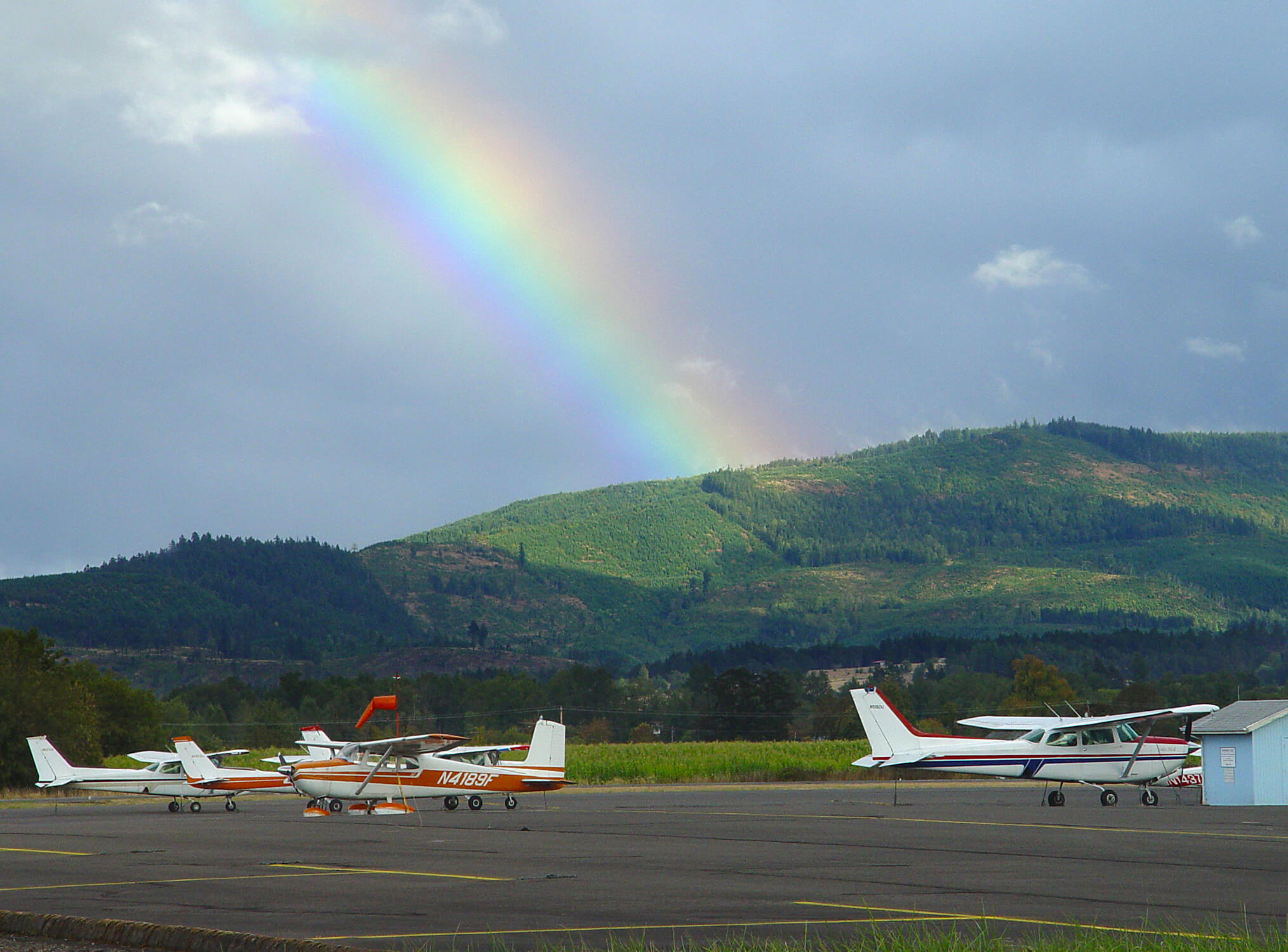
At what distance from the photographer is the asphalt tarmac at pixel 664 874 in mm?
12016

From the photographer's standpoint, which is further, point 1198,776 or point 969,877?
point 1198,776

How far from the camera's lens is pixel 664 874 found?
56.6 feet

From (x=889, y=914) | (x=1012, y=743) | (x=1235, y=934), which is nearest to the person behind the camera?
(x=1235, y=934)

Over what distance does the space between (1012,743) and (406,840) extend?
21.1 m

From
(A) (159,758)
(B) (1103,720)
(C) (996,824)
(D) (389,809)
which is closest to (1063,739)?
(B) (1103,720)

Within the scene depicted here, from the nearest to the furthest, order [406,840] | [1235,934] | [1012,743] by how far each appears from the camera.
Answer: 1. [1235,934]
2. [406,840]
3. [1012,743]

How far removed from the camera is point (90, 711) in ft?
214

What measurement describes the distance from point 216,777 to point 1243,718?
3128 centimetres

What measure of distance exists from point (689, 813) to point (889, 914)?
2230 cm

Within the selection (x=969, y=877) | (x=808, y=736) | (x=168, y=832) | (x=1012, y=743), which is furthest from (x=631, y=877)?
(x=808, y=736)

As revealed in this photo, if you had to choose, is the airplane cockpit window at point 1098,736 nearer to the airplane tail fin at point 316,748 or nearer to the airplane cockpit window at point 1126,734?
the airplane cockpit window at point 1126,734

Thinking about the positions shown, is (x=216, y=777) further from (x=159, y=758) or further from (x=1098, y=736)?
(x=1098, y=736)

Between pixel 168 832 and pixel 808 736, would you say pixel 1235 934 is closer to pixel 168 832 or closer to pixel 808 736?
pixel 168 832

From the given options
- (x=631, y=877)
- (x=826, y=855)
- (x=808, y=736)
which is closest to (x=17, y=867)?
(x=631, y=877)
